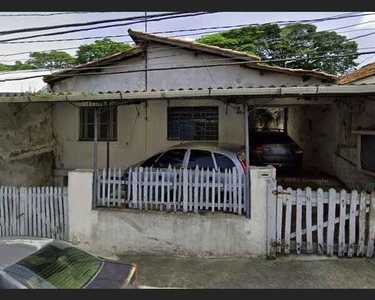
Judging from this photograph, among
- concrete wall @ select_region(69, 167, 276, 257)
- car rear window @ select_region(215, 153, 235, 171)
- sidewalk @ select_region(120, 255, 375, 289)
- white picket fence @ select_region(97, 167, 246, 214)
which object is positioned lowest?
sidewalk @ select_region(120, 255, 375, 289)

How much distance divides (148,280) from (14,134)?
216 inches

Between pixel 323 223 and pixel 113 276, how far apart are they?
3705 millimetres

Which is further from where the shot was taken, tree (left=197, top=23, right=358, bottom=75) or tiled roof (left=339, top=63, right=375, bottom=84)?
tree (left=197, top=23, right=358, bottom=75)

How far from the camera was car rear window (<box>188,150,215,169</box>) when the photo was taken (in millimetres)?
6117

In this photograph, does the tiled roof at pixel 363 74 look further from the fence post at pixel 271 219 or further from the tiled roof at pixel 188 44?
the fence post at pixel 271 219

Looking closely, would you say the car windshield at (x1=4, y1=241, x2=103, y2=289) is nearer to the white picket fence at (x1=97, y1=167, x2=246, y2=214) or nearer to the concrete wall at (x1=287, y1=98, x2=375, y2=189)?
the white picket fence at (x1=97, y1=167, x2=246, y2=214)

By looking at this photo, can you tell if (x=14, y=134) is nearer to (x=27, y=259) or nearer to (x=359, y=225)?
(x=27, y=259)

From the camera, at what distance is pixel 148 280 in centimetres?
481

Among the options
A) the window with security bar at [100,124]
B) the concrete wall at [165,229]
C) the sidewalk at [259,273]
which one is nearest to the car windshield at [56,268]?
the sidewalk at [259,273]

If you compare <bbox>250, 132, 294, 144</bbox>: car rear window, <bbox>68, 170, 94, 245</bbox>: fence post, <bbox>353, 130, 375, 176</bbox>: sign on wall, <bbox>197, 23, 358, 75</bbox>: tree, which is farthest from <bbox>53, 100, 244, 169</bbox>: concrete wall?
<bbox>197, 23, 358, 75</bbox>: tree

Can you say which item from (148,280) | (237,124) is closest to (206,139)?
(237,124)

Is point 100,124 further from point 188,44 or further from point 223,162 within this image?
point 223,162

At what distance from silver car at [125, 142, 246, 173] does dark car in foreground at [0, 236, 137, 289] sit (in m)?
2.77

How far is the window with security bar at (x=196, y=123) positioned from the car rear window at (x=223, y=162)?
3.05 metres
